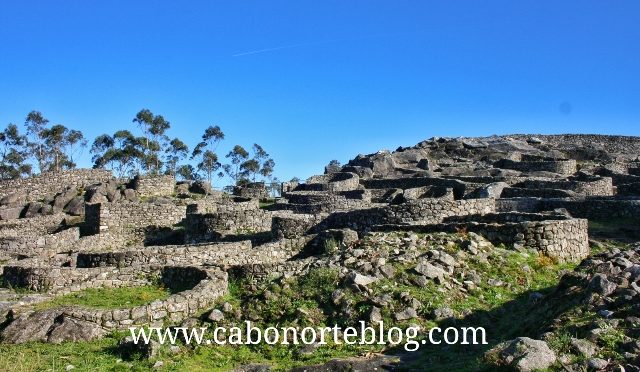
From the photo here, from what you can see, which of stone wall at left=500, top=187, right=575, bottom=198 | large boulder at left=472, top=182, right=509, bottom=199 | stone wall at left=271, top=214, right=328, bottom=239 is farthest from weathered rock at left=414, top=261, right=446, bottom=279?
stone wall at left=500, top=187, right=575, bottom=198

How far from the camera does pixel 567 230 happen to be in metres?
18.4

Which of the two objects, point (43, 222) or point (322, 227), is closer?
point (322, 227)

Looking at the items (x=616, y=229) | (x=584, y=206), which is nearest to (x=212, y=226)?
(x=584, y=206)

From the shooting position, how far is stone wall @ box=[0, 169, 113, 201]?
1716 inches

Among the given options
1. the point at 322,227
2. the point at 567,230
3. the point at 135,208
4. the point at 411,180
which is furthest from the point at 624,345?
the point at 411,180

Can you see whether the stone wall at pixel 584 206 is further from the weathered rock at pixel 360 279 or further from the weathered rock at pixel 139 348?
the weathered rock at pixel 139 348

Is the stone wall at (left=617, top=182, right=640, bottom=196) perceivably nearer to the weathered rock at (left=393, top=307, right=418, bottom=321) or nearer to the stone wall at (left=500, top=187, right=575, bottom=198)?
the stone wall at (left=500, top=187, right=575, bottom=198)

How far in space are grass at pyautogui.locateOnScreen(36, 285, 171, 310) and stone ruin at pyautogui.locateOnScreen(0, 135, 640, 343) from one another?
0.41 m

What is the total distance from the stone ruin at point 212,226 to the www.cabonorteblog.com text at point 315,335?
1483 millimetres

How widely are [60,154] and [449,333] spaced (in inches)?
2799

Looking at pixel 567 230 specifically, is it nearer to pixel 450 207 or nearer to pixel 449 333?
pixel 450 207

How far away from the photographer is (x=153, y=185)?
143 feet

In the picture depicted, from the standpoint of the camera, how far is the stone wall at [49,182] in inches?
1716

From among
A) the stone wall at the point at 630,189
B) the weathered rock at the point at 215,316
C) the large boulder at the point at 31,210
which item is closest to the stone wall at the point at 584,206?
the stone wall at the point at 630,189
